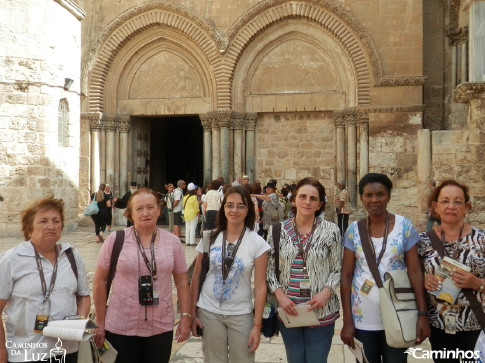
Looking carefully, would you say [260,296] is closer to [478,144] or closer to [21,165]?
[478,144]

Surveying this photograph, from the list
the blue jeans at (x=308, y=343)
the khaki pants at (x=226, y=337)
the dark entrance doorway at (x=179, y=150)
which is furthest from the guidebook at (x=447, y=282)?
the dark entrance doorway at (x=179, y=150)

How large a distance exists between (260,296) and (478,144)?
267 inches

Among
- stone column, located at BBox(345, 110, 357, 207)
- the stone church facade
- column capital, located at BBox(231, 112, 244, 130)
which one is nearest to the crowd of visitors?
the stone church facade

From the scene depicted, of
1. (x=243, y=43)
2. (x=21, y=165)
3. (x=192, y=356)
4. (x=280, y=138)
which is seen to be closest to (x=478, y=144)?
(x=192, y=356)

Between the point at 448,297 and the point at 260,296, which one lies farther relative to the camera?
the point at 260,296

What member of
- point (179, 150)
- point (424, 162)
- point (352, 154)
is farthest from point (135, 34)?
point (424, 162)

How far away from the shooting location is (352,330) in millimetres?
3043

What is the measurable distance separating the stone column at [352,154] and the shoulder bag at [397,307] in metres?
11.8

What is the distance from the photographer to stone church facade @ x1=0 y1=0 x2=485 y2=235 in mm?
13766

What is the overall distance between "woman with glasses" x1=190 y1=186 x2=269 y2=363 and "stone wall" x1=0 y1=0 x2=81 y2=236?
9604mm

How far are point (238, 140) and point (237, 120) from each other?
1.99 ft

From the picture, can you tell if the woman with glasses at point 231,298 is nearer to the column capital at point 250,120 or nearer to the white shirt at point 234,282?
the white shirt at point 234,282

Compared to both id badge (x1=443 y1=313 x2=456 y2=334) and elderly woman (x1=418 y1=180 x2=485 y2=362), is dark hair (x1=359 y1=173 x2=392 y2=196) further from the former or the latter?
id badge (x1=443 y1=313 x2=456 y2=334)

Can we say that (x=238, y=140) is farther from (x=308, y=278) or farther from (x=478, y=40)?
(x=308, y=278)
